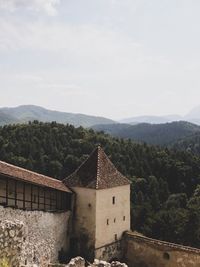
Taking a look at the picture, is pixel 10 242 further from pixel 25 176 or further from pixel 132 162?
pixel 132 162

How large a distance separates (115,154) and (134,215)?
34073 mm

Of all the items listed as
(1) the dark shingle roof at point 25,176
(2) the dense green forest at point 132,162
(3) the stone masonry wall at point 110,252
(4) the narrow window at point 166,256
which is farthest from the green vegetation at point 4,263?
(2) the dense green forest at point 132,162

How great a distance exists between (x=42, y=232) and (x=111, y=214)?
26.6ft

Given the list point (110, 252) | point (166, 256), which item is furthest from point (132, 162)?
point (166, 256)

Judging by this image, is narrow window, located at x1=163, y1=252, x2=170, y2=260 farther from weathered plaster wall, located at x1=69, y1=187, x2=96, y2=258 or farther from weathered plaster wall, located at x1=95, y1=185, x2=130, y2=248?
weathered plaster wall, located at x1=69, y1=187, x2=96, y2=258

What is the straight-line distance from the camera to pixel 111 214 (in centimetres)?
3834

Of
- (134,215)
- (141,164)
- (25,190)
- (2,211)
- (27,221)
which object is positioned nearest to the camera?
(2,211)

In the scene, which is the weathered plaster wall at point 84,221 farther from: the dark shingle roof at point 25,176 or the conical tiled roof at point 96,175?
the dark shingle roof at point 25,176

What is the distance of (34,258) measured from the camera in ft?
94.6

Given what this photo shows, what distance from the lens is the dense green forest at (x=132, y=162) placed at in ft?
268

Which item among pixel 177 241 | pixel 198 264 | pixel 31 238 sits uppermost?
pixel 31 238

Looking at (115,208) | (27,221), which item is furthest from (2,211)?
(115,208)

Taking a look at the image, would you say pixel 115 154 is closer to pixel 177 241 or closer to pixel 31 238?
Answer: pixel 177 241

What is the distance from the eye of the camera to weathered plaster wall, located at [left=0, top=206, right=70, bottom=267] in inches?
1114
